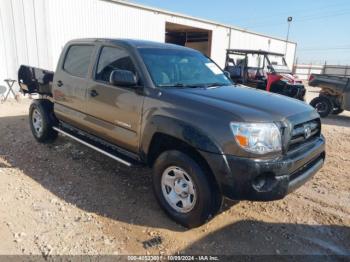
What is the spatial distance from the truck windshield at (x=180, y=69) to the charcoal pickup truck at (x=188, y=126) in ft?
0.06

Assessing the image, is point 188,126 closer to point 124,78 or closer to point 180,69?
point 124,78

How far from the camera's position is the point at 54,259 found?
2.71 m

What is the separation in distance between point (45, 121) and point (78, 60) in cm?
142

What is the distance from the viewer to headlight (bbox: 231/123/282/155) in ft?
9.02

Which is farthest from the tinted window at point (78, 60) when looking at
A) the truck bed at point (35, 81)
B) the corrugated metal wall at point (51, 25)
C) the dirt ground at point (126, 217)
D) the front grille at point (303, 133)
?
the corrugated metal wall at point (51, 25)

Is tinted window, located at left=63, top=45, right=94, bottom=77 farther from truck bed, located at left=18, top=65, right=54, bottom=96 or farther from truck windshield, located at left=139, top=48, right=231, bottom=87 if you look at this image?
truck windshield, located at left=139, top=48, right=231, bottom=87

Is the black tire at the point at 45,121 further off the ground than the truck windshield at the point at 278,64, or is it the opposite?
the truck windshield at the point at 278,64

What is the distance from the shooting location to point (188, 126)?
2986mm

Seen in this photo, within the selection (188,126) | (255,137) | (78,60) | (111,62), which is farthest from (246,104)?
(78,60)

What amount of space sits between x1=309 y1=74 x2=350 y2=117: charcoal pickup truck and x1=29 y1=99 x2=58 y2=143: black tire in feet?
28.6

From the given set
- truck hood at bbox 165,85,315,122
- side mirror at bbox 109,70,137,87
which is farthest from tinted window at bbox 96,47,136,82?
truck hood at bbox 165,85,315,122

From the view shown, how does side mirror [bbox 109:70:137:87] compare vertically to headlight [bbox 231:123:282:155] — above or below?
above

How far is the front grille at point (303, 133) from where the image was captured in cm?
305

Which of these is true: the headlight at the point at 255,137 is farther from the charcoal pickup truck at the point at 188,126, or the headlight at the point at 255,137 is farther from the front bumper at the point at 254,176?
the front bumper at the point at 254,176
